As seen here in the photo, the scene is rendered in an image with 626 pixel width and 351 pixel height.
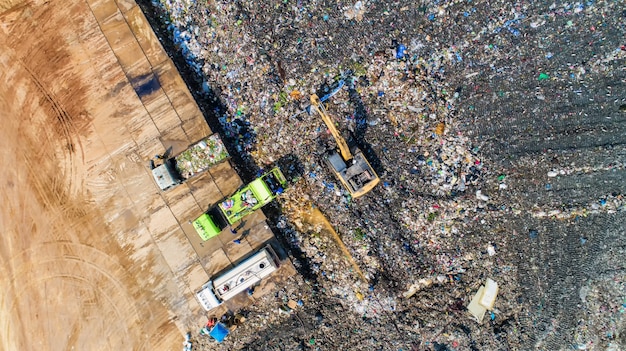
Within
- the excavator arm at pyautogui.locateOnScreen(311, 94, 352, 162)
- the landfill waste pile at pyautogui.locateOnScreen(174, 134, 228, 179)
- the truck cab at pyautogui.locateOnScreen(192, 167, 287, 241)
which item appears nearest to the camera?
the excavator arm at pyautogui.locateOnScreen(311, 94, 352, 162)

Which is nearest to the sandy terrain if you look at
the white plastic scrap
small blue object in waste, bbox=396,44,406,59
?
small blue object in waste, bbox=396,44,406,59

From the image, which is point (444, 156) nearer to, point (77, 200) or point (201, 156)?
point (201, 156)

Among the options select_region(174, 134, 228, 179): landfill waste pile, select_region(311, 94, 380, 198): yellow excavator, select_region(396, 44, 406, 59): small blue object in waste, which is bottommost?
select_region(311, 94, 380, 198): yellow excavator

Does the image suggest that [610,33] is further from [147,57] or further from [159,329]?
[159,329]

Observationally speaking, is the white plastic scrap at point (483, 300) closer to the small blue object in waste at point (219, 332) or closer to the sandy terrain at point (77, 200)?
the small blue object in waste at point (219, 332)

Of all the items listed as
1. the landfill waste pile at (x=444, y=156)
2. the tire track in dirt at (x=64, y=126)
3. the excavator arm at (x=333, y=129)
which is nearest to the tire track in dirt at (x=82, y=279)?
the tire track in dirt at (x=64, y=126)

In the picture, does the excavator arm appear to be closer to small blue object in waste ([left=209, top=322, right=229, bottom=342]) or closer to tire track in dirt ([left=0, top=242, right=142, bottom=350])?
small blue object in waste ([left=209, top=322, right=229, bottom=342])
